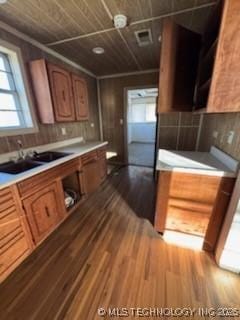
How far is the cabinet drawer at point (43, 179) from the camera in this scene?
140cm

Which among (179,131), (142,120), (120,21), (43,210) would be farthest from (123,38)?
(142,120)

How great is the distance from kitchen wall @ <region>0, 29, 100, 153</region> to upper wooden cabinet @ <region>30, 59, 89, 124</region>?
8.6 inches

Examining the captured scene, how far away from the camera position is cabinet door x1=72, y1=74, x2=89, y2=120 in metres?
2.46

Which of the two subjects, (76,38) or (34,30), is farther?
(76,38)

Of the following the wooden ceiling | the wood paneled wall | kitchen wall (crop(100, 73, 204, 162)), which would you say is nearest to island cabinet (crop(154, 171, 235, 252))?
the wooden ceiling

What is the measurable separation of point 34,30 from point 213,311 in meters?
3.33

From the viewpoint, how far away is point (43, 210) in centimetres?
164

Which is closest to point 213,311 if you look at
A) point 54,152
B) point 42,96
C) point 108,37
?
point 54,152

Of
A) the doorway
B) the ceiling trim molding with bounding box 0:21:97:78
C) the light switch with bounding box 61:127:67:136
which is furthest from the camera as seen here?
the doorway

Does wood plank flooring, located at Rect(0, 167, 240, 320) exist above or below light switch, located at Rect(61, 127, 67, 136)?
below

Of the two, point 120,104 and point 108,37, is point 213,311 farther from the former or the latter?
point 120,104

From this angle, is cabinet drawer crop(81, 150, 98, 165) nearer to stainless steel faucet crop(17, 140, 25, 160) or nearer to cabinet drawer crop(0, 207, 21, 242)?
stainless steel faucet crop(17, 140, 25, 160)

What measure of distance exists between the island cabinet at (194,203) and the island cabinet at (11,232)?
4.58 ft

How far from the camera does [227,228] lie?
128cm
